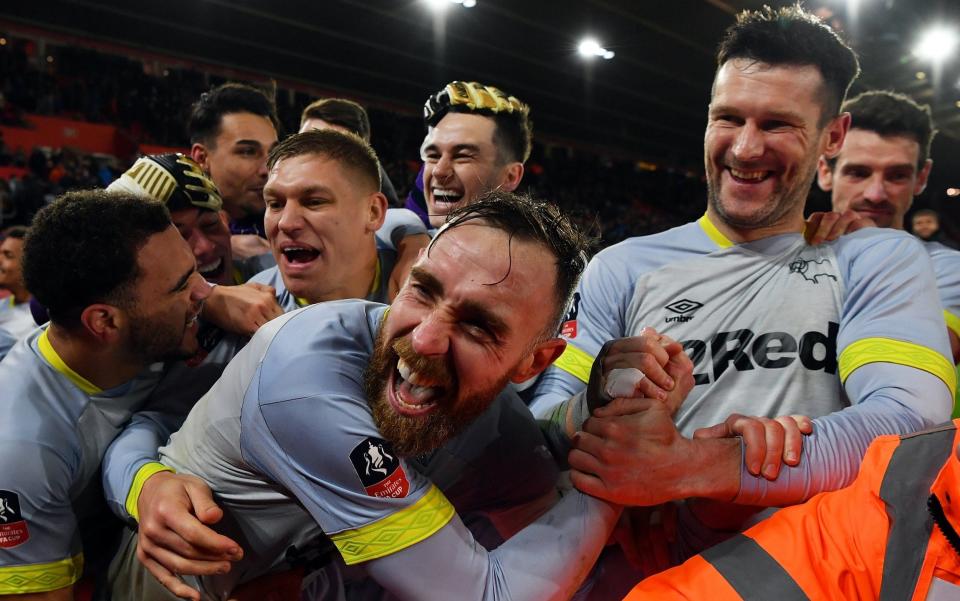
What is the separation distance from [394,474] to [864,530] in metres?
0.86

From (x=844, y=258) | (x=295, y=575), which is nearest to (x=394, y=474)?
(x=295, y=575)

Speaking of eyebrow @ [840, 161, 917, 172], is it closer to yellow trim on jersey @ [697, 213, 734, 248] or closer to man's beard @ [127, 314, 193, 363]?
yellow trim on jersey @ [697, 213, 734, 248]

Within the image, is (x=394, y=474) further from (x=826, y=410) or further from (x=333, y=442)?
(x=826, y=410)

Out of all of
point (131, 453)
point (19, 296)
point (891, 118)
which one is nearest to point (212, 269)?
point (131, 453)

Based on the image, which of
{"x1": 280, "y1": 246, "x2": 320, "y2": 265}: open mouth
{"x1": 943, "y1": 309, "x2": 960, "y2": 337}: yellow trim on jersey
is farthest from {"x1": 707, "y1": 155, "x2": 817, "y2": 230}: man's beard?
{"x1": 280, "y1": 246, "x2": 320, "y2": 265}: open mouth

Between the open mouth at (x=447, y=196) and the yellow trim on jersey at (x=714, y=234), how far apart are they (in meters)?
1.32

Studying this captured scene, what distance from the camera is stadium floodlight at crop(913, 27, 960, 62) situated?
10.1m

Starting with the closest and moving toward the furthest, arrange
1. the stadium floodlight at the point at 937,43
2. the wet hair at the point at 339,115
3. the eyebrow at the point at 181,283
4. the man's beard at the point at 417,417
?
1. the man's beard at the point at 417,417
2. the eyebrow at the point at 181,283
3. the wet hair at the point at 339,115
4. the stadium floodlight at the point at 937,43

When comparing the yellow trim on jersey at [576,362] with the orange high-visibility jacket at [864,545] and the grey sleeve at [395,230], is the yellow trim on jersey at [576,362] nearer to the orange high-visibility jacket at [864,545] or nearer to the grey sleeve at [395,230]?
the orange high-visibility jacket at [864,545]

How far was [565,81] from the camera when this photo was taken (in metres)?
14.0

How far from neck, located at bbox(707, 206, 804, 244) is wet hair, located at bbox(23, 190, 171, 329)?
67.1 inches

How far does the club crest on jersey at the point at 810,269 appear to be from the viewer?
1725 millimetres

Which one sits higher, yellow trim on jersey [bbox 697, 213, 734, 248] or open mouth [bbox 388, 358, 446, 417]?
yellow trim on jersey [bbox 697, 213, 734, 248]

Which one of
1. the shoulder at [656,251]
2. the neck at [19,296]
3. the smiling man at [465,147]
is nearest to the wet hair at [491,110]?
the smiling man at [465,147]
